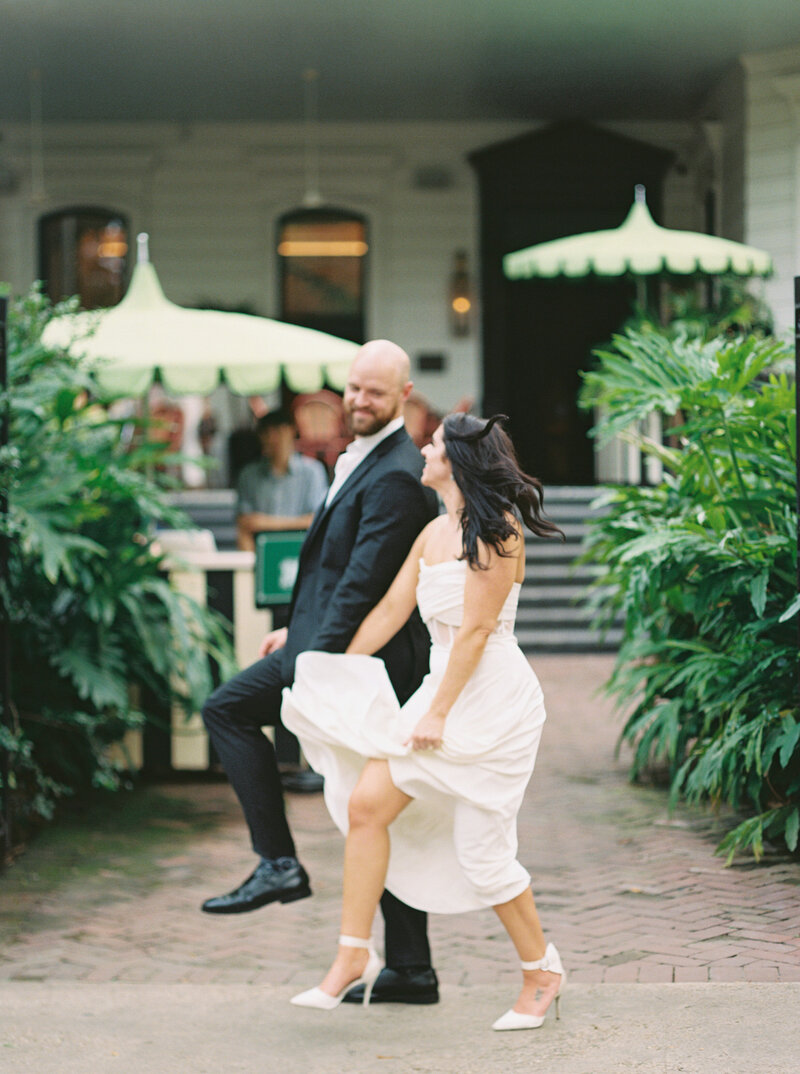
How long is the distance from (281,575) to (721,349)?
7.83 feet

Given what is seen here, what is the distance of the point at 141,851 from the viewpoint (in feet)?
20.7

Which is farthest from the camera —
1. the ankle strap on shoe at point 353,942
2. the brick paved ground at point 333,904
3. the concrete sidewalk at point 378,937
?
the brick paved ground at point 333,904

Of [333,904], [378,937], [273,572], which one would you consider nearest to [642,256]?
[273,572]

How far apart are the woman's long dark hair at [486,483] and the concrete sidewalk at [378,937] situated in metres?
1.39

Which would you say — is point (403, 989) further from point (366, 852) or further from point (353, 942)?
point (366, 852)

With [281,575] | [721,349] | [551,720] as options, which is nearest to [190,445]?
[551,720]

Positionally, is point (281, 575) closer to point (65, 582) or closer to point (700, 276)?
point (65, 582)

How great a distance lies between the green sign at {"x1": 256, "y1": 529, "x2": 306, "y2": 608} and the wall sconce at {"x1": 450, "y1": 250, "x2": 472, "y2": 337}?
971 centimetres

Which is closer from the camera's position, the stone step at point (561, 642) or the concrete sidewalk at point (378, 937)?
the concrete sidewalk at point (378, 937)

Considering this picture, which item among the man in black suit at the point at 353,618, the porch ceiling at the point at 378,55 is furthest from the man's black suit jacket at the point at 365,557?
the porch ceiling at the point at 378,55

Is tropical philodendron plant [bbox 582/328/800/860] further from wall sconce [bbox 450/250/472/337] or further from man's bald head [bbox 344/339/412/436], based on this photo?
wall sconce [bbox 450/250/472/337]

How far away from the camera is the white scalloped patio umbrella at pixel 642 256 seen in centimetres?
1245

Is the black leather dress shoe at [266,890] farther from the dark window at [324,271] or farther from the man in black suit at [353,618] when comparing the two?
the dark window at [324,271]

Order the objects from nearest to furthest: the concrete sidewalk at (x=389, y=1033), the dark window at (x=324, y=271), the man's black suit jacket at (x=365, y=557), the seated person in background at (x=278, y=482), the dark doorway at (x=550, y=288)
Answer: the concrete sidewalk at (x=389, y=1033), the man's black suit jacket at (x=365, y=557), the seated person in background at (x=278, y=482), the dark doorway at (x=550, y=288), the dark window at (x=324, y=271)
